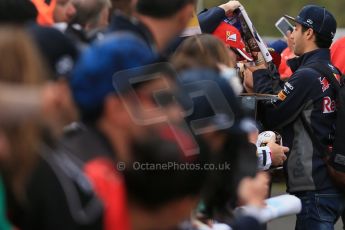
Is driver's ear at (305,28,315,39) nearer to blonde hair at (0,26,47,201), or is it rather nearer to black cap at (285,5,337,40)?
black cap at (285,5,337,40)

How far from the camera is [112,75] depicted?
247 cm

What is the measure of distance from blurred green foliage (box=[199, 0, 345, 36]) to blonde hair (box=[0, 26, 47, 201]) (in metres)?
8.05

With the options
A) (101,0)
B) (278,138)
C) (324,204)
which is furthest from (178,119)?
(324,204)

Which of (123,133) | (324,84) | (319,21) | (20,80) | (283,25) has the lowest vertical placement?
(283,25)

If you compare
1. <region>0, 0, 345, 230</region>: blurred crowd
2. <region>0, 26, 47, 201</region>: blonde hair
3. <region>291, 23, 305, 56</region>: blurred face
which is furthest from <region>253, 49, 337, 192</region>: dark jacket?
<region>0, 26, 47, 201</region>: blonde hair

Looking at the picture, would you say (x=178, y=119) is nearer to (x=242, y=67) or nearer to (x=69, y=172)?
(x=69, y=172)

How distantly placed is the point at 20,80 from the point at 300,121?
13.7ft

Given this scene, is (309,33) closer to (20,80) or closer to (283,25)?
(283,25)

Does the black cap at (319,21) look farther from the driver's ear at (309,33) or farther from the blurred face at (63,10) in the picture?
the blurred face at (63,10)

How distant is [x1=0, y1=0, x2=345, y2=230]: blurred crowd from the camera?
1924 mm

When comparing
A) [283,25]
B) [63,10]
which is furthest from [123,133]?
[283,25]

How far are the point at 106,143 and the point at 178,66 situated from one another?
2.70 feet

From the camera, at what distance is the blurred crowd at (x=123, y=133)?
192 centimetres

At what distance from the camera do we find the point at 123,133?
229cm
